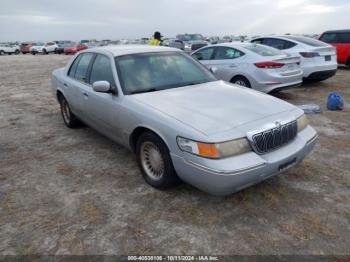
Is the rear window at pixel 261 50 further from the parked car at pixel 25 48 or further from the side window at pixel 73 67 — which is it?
the parked car at pixel 25 48

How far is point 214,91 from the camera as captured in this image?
12.5 ft

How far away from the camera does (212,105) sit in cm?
330

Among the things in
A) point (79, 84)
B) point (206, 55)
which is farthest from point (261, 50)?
point (79, 84)

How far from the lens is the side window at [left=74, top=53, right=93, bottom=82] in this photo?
4758mm

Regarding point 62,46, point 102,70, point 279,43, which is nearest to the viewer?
point 102,70

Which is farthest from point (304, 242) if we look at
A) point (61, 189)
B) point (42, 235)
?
point (61, 189)

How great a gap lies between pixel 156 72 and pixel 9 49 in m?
45.4

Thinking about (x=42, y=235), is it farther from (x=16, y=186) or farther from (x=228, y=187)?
(x=228, y=187)

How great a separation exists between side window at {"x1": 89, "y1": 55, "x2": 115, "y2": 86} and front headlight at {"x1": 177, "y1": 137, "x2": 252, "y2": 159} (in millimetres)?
1602

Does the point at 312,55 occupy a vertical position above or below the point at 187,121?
above

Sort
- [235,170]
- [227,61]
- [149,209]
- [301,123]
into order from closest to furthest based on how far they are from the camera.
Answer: [235,170] < [149,209] < [301,123] < [227,61]

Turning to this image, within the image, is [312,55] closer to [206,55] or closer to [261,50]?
[261,50]

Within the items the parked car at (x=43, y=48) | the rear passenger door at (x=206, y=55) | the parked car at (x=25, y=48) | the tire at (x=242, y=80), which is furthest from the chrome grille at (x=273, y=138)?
the parked car at (x=25, y=48)

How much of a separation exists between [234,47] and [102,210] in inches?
234
